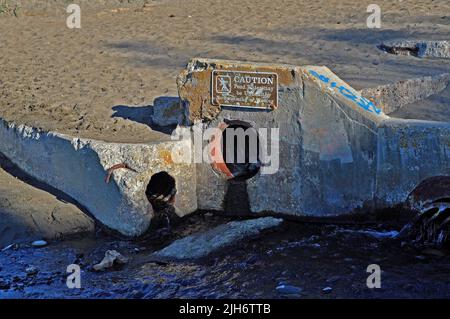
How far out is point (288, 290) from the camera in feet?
24.1

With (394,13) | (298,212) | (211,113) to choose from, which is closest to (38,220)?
(211,113)

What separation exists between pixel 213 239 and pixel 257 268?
737 mm

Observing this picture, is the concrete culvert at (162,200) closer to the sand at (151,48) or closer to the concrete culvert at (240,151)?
the sand at (151,48)

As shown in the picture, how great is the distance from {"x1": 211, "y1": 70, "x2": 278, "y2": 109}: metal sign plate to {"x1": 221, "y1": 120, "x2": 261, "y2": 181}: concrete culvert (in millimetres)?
330

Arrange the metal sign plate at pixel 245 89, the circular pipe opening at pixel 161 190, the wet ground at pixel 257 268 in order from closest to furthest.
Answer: the wet ground at pixel 257 268
the metal sign plate at pixel 245 89
the circular pipe opening at pixel 161 190

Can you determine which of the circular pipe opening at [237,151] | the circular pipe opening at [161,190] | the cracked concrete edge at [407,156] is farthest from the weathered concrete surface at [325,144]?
the circular pipe opening at [161,190]

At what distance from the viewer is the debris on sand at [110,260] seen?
815 centimetres

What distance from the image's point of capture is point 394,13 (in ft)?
48.9

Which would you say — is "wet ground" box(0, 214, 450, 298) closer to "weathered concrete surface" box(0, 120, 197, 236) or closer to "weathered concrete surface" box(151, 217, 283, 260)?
"weathered concrete surface" box(151, 217, 283, 260)

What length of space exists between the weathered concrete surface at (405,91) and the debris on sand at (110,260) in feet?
12.3

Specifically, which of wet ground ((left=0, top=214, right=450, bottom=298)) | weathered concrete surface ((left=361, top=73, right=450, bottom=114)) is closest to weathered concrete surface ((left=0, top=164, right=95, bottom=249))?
wet ground ((left=0, top=214, right=450, bottom=298))

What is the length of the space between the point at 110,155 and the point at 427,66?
17.5 feet

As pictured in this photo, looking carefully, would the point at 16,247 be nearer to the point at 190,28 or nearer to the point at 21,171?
the point at 21,171
